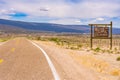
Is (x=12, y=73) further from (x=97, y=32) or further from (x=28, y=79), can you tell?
(x=97, y=32)

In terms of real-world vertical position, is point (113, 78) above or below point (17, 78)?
below

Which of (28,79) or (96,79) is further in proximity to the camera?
(96,79)

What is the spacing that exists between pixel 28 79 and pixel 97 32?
31.4 meters

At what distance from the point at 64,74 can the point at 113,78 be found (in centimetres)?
289

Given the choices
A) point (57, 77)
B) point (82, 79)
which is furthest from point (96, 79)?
point (57, 77)

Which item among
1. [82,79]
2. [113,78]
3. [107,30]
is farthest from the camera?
[107,30]

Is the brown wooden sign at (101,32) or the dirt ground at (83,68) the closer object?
the dirt ground at (83,68)

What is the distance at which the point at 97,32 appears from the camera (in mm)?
39156

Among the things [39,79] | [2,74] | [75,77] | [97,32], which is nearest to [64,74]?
[75,77]

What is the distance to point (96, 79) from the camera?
995cm

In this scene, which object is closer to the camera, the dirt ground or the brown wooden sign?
the dirt ground

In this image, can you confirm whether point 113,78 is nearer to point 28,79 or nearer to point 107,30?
point 28,79

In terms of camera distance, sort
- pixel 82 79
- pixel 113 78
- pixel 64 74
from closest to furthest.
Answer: pixel 82 79 < pixel 64 74 < pixel 113 78

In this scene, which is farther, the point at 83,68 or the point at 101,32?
the point at 101,32
